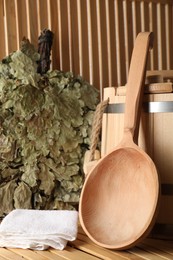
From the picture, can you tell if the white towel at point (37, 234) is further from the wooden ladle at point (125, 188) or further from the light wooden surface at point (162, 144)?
the light wooden surface at point (162, 144)

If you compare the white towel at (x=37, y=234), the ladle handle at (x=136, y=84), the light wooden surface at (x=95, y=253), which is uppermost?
the ladle handle at (x=136, y=84)

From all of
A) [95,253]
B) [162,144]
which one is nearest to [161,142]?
[162,144]

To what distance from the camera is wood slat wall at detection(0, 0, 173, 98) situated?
1.55m

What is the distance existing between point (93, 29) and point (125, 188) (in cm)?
81

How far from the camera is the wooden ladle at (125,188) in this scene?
1011 millimetres

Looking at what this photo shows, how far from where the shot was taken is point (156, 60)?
1813mm

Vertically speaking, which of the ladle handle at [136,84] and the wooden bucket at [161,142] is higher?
the ladle handle at [136,84]

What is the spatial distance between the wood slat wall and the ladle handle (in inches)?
21.8

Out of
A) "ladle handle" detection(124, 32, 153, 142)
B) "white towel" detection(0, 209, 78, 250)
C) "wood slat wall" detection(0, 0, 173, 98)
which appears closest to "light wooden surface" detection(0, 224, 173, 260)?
"white towel" detection(0, 209, 78, 250)

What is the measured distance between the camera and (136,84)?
3.49 ft

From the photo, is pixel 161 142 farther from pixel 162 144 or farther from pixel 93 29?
pixel 93 29

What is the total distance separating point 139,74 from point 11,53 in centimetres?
58

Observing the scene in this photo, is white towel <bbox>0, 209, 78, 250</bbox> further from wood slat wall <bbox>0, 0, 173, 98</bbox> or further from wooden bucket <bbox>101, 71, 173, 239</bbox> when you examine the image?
wood slat wall <bbox>0, 0, 173, 98</bbox>

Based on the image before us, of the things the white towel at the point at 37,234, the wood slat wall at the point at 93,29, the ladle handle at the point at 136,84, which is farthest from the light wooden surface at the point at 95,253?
the wood slat wall at the point at 93,29
